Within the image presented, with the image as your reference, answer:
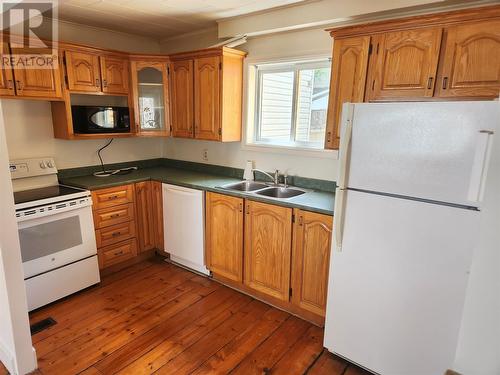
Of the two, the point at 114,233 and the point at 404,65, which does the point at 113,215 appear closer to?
the point at 114,233

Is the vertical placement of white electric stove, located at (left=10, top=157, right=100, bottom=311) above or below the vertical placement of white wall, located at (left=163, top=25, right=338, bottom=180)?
below

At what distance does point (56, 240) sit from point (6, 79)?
51.2 inches

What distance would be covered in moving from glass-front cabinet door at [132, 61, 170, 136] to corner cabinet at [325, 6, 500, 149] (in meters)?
1.88

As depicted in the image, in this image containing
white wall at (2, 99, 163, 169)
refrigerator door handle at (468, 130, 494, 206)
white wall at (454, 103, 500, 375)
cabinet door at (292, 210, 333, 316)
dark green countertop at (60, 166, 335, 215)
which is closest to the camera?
white wall at (454, 103, 500, 375)

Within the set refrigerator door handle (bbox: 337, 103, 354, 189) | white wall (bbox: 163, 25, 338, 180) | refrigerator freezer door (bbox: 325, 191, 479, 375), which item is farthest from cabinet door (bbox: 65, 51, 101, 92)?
refrigerator freezer door (bbox: 325, 191, 479, 375)

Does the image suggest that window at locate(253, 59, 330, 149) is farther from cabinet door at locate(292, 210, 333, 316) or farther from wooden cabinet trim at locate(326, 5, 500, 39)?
cabinet door at locate(292, 210, 333, 316)

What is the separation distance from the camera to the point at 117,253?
10.2ft

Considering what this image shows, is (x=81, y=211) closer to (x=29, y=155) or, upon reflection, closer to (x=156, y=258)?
(x=29, y=155)

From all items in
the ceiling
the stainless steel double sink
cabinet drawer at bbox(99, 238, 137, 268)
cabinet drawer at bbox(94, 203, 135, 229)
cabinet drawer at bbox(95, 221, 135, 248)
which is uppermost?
the ceiling

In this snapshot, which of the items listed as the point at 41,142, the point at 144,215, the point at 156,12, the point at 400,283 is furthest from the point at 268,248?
the point at 41,142

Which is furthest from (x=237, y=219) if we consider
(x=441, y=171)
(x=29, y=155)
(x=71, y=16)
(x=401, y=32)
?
(x=71, y=16)

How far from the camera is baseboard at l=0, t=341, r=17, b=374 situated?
75.2 inches

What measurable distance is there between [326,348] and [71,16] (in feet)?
11.4

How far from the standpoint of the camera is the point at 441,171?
1.50 m
